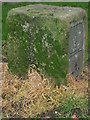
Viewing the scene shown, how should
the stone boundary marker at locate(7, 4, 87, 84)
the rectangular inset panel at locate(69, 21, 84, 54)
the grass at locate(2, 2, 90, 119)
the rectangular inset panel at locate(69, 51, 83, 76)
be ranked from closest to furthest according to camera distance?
the grass at locate(2, 2, 90, 119), the stone boundary marker at locate(7, 4, 87, 84), the rectangular inset panel at locate(69, 21, 84, 54), the rectangular inset panel at locate(69, 51, 83, 76)

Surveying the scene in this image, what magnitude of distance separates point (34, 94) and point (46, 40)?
2.99 ft

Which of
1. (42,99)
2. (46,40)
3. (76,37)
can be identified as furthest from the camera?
(76,37)

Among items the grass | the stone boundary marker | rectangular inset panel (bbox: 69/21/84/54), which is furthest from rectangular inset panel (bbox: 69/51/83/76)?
the grass

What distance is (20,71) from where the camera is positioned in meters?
8.16

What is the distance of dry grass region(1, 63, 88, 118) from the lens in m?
7.25

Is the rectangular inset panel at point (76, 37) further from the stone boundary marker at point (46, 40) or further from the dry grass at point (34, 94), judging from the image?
the dry grass at point (34, 94)

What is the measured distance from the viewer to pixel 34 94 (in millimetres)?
7441

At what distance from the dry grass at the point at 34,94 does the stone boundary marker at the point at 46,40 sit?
229 mm

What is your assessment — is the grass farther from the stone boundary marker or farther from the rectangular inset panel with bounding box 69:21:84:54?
the rectangular inset panel with bounding box 69:21:84:54

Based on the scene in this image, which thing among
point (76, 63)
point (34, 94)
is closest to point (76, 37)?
point (76, 63)

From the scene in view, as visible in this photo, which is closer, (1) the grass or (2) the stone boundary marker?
(1) the grass

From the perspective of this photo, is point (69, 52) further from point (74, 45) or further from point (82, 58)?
point (82, 58)

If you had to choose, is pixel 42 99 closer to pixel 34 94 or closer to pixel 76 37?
pixel 34 94

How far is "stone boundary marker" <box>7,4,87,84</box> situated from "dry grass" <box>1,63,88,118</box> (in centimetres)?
23
